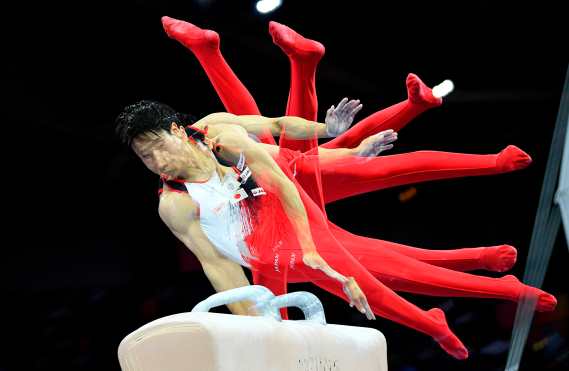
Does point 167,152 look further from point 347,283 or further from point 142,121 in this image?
point 347,283

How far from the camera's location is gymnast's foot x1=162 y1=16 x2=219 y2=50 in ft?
11.5

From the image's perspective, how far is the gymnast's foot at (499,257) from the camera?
3527 mm

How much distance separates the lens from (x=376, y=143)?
340 cm

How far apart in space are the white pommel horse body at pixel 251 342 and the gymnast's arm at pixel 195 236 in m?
0.77

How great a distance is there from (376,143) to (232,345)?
68.7 inches

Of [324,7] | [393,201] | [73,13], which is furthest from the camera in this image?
[393,201]

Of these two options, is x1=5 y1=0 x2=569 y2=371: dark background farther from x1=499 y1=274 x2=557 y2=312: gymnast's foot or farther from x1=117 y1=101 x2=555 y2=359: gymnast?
x1=499 y1=274 x2=557 y2=312: gymnast's foot

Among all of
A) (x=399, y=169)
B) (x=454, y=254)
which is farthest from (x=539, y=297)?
(x=399, y=169)

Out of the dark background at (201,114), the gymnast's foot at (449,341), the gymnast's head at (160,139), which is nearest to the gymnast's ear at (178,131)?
the gymnast's head at (160,139)

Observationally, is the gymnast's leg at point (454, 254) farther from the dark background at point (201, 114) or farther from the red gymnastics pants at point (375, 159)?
the dark background at point (201, 114)

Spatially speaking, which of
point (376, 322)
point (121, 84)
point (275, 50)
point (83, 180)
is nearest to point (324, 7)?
point (275, 50)

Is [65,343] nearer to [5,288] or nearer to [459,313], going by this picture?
[5,288]

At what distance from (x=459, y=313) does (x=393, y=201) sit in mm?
930

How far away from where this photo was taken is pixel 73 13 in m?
3.93
